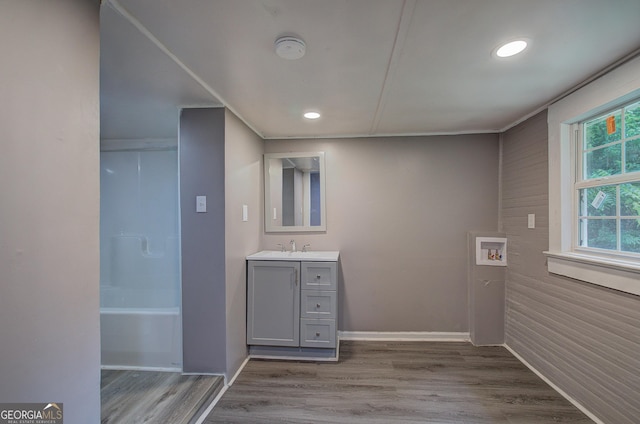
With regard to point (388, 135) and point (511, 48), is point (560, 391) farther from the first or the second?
point (388, 135)

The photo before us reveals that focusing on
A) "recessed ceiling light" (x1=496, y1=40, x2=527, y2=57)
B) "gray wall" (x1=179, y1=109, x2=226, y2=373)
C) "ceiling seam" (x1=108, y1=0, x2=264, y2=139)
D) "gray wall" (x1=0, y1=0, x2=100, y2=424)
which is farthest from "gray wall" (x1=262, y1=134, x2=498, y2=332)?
"gray wall" (x1=0, y1=0, x2=100, y2=424)

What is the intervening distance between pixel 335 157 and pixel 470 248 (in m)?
1.72

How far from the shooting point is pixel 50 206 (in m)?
0.84

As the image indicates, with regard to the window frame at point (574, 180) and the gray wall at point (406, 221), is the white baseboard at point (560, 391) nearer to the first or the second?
the gray wall at point (406, 221)

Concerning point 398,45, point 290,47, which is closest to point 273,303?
point 290,47

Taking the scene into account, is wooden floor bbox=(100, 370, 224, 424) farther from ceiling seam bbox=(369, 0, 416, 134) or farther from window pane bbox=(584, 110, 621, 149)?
window pane bbox=(584, 110, 621, 149)

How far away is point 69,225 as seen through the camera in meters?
0.90

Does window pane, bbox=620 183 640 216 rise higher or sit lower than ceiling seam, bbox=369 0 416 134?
lower

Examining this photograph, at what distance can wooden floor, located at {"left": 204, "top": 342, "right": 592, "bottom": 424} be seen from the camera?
176cm

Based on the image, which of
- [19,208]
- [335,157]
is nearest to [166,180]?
[335,157]

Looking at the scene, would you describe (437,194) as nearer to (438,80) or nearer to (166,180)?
(438,80)

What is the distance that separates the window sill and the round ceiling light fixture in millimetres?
2139

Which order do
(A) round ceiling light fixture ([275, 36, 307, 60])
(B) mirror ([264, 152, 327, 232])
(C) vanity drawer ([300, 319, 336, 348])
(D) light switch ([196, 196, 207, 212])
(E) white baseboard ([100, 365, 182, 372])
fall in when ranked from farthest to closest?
1. (B) mirror ([264, 152, 327, 232])
2. (C) vanity drawer ([300, 319, 336, 348])
3. (E) white baseboard ([100, 365, 182, 372])
4. (D) light switch ([196, 196, 207, 212])
5. (A) round ceiling light fixture ([275, 36, 307, 60])

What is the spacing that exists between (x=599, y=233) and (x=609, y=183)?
35cm
